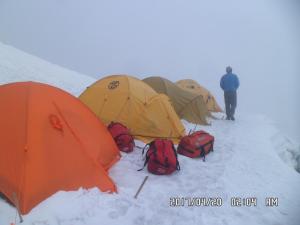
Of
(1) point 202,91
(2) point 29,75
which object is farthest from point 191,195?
(2) point 29,75

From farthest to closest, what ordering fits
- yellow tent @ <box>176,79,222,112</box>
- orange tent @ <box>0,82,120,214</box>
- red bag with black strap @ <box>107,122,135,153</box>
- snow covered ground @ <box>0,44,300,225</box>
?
1. yellow tent @ <box>176,79,222,112</box>
2. red bag with black strap @ <box>107,122,135,153</box>
3. orange tent @ <box>0,82,120,214</box>
4. snow covered ground @ <box>0,44,300,225</box>

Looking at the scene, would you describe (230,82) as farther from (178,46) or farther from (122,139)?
(178,46)

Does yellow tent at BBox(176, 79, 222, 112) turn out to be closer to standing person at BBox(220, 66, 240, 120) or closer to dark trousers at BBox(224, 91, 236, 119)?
dark trousers at BBox(224, 91, 236, 119)

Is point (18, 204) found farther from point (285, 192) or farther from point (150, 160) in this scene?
point (285, 192)

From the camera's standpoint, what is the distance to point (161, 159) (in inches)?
281

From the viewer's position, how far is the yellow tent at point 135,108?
373 inches

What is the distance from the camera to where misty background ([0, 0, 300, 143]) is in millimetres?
110875

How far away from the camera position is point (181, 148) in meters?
8.70

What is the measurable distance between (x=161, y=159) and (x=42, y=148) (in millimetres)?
2530

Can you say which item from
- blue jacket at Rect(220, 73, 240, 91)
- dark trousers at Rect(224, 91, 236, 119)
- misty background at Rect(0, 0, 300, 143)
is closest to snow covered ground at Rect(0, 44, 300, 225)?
dark trousers at Rect(224, 91, 236, 119)

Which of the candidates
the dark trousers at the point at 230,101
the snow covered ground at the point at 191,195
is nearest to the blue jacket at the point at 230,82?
the dark trousers at the point at 230,101

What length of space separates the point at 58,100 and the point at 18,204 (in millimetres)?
2204

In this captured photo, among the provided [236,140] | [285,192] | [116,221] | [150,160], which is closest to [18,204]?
[116,221]

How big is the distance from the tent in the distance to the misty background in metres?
67.4
